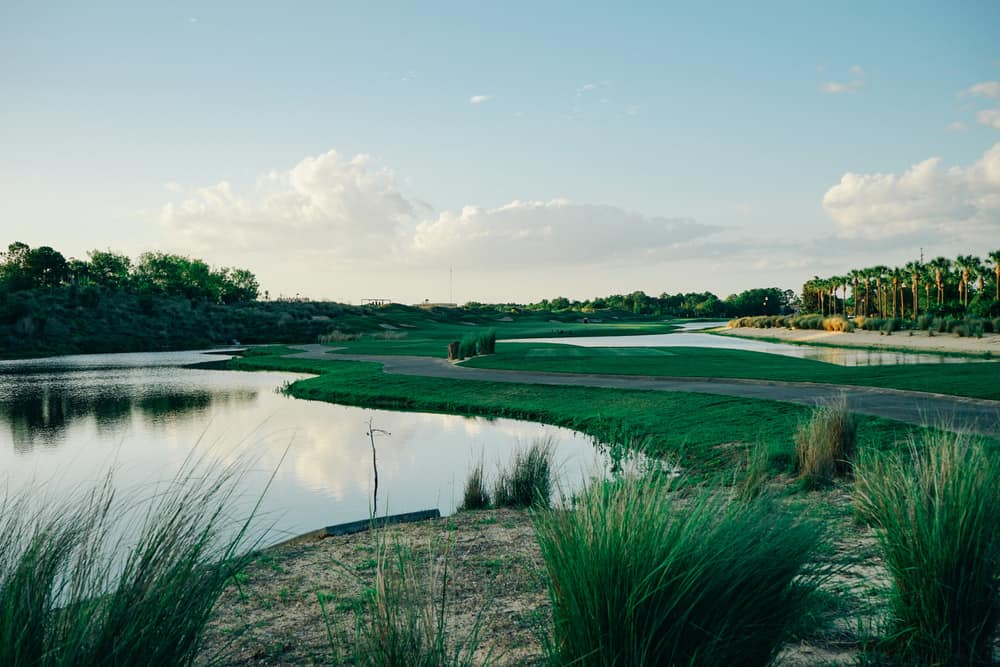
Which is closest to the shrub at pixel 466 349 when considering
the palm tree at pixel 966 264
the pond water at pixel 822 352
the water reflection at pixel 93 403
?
the water reflection at pixel 93 403

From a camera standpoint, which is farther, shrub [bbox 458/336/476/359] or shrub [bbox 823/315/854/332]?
shrub [bbox 823/315/854/332]

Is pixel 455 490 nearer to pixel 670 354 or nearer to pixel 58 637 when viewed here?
pixel 58 637

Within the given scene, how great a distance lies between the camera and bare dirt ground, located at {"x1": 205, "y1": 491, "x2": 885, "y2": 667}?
13.7 feet

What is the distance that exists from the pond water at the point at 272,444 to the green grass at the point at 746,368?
831 cm

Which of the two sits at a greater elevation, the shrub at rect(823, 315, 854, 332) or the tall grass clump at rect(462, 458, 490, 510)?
the shrub at rect(823, 315, 854, 332)

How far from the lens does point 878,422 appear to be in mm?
12141

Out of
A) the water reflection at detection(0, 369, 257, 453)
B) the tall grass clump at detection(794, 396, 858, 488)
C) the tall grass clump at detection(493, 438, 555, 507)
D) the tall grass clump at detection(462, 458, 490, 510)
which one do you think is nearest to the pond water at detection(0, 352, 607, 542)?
the water reflection at detection(0, 369, 257, 453)

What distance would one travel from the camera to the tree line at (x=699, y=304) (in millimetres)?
161750

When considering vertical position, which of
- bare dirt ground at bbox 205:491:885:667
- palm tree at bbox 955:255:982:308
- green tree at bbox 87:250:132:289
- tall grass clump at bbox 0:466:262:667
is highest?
green tree at bbox 87:250:132:289

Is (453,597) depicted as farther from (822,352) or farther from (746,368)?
(822,352)

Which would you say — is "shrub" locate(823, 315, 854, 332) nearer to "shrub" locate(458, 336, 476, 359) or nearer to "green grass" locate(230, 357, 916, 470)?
"shrub" locate(458, 336, 476, 359)

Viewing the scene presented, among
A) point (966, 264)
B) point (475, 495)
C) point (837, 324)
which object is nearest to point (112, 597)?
point (475, 495)

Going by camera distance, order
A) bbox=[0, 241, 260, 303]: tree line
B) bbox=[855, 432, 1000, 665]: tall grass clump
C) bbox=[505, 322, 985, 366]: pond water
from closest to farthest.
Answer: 1. bbox=[855, 432, 1000, 665]: tall grass clump
2. bbox=[505, 322, 985, 366]: pond water
3. bbox=[0, 241, 260, 303]: tree line

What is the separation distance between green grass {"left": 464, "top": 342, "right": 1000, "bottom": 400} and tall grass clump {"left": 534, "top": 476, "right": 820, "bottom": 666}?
14.1 metres
